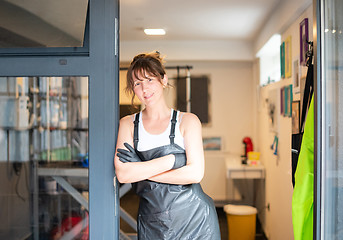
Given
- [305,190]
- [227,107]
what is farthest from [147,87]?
[227,107]

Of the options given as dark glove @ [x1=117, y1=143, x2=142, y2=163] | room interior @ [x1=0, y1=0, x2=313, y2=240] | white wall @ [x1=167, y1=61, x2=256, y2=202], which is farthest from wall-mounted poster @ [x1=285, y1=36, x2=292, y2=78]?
white wall @ [x1=167, y1=61, x2=256, y2=202]

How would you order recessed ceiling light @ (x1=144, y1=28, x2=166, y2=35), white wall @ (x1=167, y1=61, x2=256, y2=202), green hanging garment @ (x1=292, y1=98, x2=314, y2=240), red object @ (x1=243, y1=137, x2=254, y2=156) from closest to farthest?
green hanging garment @ (x1=292, y1=98, x2=314, y2=240), recessed ceiling light @ (x1=144, y1=28, x2=166, y2=35), red object @ (x1=243, y1=137, x2=254, y2=156), white wall @ (x1=167, y1=61, x2=256, y2=202)

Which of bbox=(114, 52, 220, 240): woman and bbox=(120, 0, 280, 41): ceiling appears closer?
bbox=(114, 52, 220, 240): woman

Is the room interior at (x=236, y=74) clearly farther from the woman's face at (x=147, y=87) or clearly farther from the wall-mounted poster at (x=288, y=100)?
the woman's face at (x=147, y=87)

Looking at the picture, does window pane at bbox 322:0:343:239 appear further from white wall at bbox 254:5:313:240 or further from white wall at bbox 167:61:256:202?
white wall at bbox 167:61:256:202

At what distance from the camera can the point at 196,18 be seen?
13.9 feet

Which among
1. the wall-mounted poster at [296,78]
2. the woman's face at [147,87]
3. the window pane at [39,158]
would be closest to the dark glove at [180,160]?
the woman's face at [147,87]

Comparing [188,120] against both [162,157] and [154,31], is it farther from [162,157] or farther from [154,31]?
[154,31]

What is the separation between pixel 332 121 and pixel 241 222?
114 inches

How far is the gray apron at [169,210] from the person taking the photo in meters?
1.79

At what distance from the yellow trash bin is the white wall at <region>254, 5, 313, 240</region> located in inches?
9.1

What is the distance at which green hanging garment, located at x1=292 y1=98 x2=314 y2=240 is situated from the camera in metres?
1.89

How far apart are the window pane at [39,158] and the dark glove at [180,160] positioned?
0.39 m

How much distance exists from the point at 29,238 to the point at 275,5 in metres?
3.02
